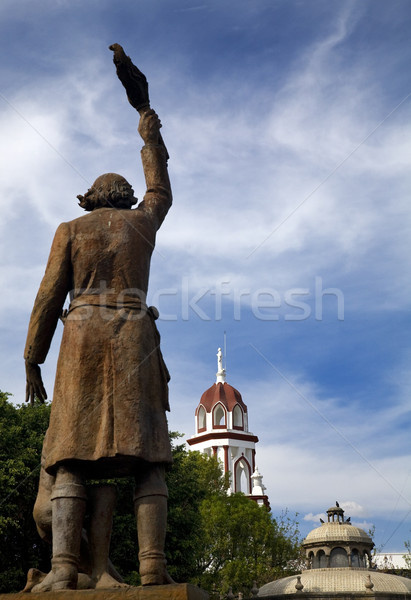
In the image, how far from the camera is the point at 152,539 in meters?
5.30

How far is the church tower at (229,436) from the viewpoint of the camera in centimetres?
6619

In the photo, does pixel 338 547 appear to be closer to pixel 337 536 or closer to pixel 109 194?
pixel 337 536

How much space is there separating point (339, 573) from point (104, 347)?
2747cm

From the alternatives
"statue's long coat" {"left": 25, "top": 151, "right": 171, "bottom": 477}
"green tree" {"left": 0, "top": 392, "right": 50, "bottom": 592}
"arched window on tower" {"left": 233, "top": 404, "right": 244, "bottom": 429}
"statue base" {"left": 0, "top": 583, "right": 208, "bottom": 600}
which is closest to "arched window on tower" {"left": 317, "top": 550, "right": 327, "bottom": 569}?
"green tree" {"left": 0, "top": 392, "right": 50, "bottom": 592}

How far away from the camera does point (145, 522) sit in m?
5.36

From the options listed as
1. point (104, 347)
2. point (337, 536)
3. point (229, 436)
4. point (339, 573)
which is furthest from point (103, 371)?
point (229, 436)

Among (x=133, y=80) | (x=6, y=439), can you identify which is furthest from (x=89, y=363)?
(x=6, y=439)

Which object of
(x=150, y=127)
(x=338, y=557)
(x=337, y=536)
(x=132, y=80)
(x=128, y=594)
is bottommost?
(x=128, y=594)

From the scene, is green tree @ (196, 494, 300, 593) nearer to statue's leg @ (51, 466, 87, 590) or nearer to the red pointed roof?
the red pointed roof

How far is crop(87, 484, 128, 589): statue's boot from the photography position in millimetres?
5473

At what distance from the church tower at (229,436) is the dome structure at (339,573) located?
107ft

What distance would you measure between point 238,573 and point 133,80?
36.9m

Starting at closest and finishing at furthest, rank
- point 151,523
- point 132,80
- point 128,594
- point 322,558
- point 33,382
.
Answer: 1. point 128,594
2. point 151,523
3. point 33,382
4. point 132,80
5. point 322,558

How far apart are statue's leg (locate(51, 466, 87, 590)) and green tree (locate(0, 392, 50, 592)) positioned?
1746 centimetres
